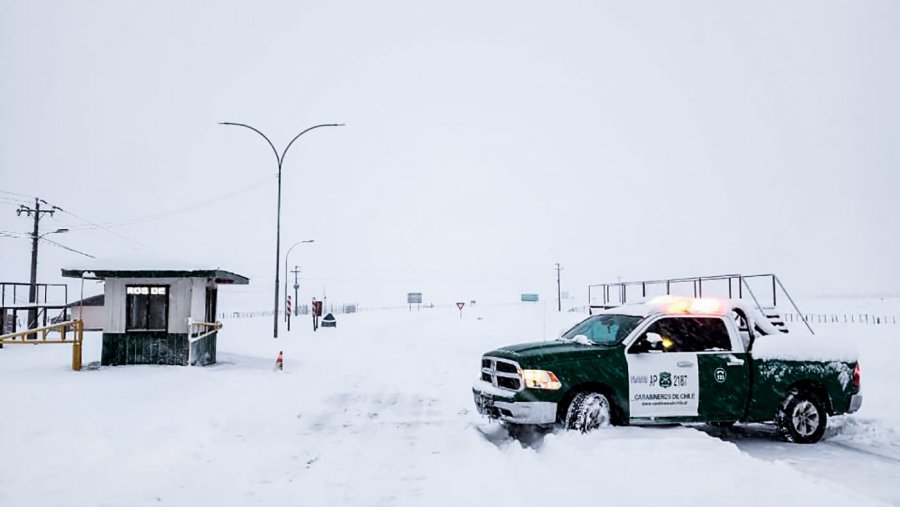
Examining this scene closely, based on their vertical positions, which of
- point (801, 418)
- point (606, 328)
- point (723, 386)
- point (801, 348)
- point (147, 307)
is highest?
point (147, 307)

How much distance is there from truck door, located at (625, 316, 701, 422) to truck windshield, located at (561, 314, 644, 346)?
13.4 inches

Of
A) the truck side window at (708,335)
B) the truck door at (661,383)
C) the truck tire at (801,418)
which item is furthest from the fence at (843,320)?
the truck door at (661,383)

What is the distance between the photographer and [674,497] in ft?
18.9

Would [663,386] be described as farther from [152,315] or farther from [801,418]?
[152,315]

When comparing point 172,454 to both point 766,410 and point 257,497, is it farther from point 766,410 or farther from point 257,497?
point 766,410

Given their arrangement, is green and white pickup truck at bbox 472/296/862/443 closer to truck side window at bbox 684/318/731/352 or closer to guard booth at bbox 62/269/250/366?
truck side window at bbox 684/318/731/352

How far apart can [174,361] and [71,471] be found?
12.3 m

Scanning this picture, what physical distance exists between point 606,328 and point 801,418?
2.97m

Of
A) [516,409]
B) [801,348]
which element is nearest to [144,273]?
[516,409]

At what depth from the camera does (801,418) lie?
882 cm

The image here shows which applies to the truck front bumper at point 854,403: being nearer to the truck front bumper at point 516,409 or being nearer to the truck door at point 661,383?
the truck door at point 661,383

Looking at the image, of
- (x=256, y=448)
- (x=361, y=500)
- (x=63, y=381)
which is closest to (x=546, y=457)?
(x=361, y=500)

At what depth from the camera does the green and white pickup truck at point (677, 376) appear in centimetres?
819

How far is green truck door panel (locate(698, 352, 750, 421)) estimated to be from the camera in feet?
28.0
